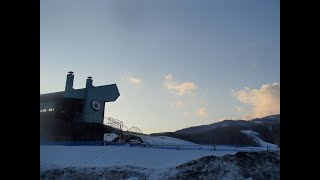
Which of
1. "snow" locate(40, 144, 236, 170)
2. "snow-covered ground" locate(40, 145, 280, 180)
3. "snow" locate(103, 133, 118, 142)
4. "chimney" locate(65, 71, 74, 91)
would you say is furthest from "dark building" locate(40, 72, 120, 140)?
"snow-covered ground" locate(40, 145, 280, 180)

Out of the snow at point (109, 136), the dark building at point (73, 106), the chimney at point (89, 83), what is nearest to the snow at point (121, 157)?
the dark building at point (73, 106)

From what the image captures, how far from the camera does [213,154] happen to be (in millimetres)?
33219

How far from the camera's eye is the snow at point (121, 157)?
32281mm

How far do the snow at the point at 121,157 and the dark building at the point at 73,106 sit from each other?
9.03m

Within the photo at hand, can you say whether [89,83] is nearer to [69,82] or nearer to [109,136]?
[69,82]

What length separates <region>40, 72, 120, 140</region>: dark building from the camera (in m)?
46.3

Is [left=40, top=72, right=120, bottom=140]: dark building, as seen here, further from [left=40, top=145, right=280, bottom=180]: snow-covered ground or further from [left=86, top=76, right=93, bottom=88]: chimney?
[left=40, top=145, right=280, bottom=180]: snow-covered ground

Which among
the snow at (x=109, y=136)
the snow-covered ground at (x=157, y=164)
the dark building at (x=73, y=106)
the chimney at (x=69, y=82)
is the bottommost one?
the snow-covered ground at (x=157, y=164)

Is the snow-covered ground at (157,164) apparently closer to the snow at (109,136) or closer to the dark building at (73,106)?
the dark building at (73,106)
